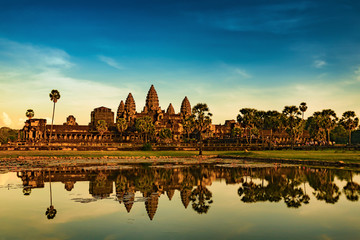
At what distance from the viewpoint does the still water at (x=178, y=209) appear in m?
12.6

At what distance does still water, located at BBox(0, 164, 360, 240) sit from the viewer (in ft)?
41.4

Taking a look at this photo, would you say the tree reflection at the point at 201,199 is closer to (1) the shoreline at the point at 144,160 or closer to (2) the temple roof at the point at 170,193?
(2) the temple roof at the point at 170,193

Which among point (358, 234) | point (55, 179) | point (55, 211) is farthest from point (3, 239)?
point (55, 179)

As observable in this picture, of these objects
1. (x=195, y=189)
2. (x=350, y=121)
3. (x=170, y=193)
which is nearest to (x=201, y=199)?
(x=170, y=193)

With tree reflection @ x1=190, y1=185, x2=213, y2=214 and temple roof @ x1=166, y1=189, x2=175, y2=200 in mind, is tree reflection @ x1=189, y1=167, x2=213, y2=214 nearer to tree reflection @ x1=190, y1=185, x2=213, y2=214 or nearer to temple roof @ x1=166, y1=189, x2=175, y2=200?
tree reflection @ x1=190, y1=185, x2=213, y2=214

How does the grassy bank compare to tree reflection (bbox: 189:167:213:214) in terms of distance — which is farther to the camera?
the grassy bank

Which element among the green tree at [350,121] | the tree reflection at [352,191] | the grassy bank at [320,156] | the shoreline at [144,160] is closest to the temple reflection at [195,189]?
the tree reflection at [352,191]

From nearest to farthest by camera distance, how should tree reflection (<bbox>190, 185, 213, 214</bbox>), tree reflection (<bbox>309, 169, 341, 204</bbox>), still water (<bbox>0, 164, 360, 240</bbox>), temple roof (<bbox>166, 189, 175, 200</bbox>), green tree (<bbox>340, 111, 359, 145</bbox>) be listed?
1. still water (<bbox>0, 164, 360, 240</bbox>)
2. tree reflection (<bbox>190, 185, 213, 214</bbox>)
3. tree reflection (<bbox>309, 169, 341, 204</bbox>)
4. temple roof (<bbox>166, 189, 175, 200</bbox>)
5. green tree (<bbox>340, 111, 359, 145</bbox>)

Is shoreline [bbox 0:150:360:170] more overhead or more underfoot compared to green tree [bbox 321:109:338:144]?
more underfoot

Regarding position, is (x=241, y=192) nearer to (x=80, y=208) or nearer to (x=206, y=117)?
(x=80, y=208)

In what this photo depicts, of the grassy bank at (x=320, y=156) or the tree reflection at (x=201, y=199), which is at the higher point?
the grassy bank at (x=320, y=156)

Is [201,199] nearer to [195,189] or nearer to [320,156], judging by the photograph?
[195,189]

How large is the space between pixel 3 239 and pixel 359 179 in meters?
28.5

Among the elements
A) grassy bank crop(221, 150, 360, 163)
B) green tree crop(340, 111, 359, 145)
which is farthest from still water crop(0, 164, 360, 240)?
green tree crop(340, 111, 359, 145)
